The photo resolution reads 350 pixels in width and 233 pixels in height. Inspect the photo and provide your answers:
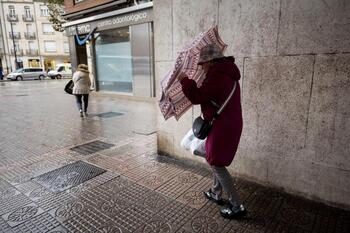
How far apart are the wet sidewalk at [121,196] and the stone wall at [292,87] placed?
36 cm

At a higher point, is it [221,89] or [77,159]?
[221,89]

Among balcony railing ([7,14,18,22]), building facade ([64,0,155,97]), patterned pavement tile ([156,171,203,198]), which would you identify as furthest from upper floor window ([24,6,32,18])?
patterned pavement tile ([156,171,203,198])

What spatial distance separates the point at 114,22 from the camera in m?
12.1

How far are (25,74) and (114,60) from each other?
2656 centimetres

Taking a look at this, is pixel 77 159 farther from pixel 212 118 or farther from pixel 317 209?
pixel 317 209

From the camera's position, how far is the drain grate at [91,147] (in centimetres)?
507

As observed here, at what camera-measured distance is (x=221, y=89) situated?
Result: 7.88 ft

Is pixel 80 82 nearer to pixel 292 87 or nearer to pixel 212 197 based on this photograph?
pixel 212 197

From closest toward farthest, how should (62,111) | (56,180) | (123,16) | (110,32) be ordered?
(56,180) < (62,111) < (123,16) < (110,32)

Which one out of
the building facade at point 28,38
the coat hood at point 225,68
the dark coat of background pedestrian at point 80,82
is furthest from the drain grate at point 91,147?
the building facade at point 28,38

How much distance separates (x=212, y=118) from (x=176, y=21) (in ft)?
7.21

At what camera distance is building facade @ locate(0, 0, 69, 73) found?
4653cm

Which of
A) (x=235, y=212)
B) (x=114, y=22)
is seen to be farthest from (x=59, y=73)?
(x=235, y=212)

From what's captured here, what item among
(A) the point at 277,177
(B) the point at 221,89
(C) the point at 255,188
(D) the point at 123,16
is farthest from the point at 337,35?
(D) the point at 123,16
